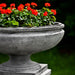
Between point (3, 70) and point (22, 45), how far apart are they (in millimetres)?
761

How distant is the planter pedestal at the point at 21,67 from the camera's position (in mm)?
4168

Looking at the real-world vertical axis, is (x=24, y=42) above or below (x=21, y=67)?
above

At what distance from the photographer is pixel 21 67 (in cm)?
423

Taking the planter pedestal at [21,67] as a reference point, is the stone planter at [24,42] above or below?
above

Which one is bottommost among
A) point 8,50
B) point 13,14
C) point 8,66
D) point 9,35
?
point 8,66

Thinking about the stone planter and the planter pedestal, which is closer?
the stone planter

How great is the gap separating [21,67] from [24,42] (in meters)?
0.67

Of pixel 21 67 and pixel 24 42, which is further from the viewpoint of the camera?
pixel 21 67

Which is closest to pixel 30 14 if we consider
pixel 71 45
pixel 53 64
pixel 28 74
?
pixel 28 74

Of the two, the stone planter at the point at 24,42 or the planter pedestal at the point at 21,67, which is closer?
the stone planter at the point at 24,42

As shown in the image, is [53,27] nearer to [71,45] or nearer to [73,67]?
[73,67]

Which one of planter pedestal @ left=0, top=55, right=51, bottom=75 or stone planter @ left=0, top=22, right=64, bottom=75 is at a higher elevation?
stone planter @ left=0, top=22, right=64, bottom=75

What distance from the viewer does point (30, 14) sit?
4.22 meters

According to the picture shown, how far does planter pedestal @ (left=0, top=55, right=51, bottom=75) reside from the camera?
164 inches
